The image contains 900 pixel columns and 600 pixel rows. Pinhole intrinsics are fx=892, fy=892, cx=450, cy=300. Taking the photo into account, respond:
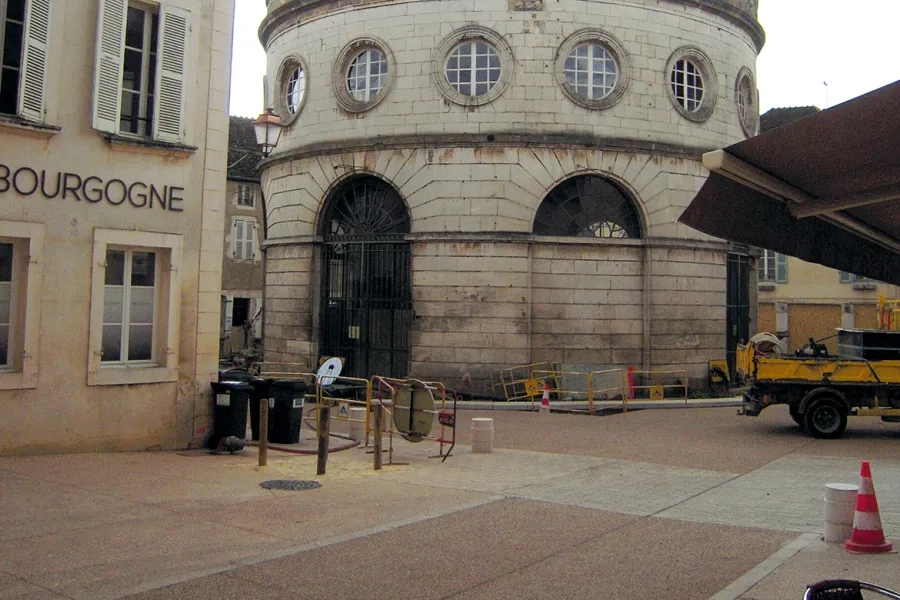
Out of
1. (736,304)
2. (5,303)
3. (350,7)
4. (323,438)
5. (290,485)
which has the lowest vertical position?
(290,485)

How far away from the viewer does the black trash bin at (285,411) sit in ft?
44.0

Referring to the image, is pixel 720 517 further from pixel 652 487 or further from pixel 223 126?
pixel 223 126

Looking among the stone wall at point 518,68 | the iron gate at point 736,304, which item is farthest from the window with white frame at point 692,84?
the iron gate at point 736,304

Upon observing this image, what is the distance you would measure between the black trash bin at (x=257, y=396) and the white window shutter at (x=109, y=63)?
427 centimetres

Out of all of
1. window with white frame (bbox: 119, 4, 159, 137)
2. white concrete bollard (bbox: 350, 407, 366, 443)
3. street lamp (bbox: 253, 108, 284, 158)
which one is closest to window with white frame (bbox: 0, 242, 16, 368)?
window with white frame (bbox: 119, 4, 159, 137)

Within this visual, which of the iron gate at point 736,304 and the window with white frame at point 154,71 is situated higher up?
the window with white frame at point 154,71

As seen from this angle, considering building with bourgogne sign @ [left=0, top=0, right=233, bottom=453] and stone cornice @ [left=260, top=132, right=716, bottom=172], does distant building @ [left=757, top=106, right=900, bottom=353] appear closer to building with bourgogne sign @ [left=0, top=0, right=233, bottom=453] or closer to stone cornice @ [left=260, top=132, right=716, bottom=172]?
stone cornice @ [left=260, top=132, right=716, bottom=172]

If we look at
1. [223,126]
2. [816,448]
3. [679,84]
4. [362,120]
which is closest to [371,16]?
[362,120]

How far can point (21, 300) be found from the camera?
11.1 metres

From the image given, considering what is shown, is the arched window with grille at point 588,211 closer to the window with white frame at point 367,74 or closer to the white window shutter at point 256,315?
the window with white frame at point 367,74

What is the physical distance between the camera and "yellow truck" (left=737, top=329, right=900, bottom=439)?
50.8 ft

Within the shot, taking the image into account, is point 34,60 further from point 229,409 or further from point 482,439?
point 482,439

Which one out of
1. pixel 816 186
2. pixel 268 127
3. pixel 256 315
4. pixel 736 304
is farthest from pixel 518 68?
pixel 256 315

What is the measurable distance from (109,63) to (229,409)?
4.93m
